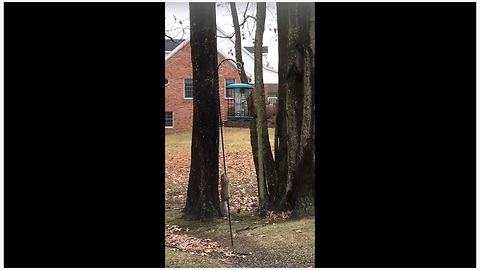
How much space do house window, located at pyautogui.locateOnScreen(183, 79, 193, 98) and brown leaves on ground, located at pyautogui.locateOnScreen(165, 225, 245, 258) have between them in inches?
Result: 28.0

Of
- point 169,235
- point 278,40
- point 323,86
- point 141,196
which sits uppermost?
point 278,40

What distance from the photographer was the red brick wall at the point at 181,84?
344cm

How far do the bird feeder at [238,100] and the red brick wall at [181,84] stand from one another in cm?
3

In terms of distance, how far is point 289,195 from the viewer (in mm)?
3613

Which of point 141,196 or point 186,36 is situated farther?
point 186,36

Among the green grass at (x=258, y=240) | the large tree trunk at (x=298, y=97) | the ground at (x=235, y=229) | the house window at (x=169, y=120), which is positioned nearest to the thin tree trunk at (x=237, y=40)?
the large tree trunk at (x=298, y=97)

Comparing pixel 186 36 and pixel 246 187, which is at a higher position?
pixel 186 36

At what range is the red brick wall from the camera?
344cm

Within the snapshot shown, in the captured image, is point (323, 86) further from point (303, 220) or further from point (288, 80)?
point (303, 220)

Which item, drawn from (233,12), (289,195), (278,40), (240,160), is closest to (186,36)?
(233,12)

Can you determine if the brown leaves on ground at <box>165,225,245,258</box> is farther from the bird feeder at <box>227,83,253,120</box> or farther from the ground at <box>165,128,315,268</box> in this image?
the bird feeder at <box>227,83,253,120</box>

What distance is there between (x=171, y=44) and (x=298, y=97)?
2.43ft

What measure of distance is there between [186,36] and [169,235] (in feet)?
3.53

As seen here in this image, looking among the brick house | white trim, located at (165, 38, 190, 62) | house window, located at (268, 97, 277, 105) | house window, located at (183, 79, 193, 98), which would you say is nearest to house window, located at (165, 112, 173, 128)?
the brick house
